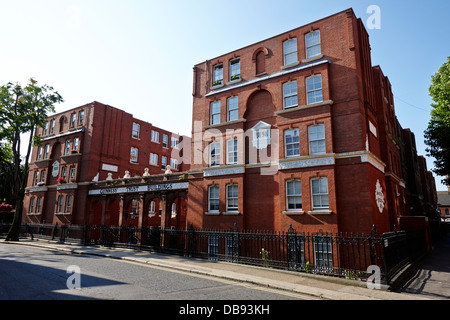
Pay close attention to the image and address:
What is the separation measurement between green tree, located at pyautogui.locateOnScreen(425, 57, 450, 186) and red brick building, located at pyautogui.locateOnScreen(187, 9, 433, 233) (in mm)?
8082

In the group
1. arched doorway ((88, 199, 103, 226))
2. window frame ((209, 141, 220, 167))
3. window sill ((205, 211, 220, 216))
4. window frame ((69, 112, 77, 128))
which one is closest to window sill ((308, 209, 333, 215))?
window sill ((205, 211, 220, 216))

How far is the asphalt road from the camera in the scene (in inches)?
299

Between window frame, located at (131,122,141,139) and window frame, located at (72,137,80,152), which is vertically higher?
window frame, located at (131,122,141,139)

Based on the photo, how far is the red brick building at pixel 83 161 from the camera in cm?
2995

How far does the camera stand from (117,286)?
8773 millimetres

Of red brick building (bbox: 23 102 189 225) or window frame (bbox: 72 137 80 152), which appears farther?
window frame (bbox: 72 137 80 152)

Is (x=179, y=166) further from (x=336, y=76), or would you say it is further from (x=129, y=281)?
(x=129, y=281)

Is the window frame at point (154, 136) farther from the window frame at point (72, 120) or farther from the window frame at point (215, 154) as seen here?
the window frame at point (215, 154)

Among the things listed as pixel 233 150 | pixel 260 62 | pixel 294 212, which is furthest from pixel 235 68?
pixel 294 212

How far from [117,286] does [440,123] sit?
3156cm

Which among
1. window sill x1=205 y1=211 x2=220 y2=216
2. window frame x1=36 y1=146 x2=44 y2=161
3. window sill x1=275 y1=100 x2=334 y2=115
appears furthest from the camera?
window frame x1=36 y1=146 x2=44 y2=161

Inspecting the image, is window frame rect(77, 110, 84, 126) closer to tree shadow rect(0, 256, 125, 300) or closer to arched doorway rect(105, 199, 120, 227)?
arched doorway rect(105, 199, 120, 227)

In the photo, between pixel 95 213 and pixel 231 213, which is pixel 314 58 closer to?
pixel 231 213

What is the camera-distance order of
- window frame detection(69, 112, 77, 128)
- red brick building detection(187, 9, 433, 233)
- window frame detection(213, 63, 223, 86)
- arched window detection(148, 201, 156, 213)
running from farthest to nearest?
window frame detection(69, 112, 77, 128) → arched window detection(148, 201, 156, 213) → window frame detection(213, 63, 223, 86) → red brick building detection(187, 9, 433, 233)
